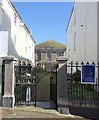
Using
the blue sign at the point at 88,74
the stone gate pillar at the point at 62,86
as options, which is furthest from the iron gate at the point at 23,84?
the blue sign at the point at 88,74

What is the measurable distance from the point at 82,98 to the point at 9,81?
9.24 ft

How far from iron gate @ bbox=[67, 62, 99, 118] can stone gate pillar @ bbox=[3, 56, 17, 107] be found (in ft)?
6.70

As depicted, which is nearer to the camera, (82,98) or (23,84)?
(82,98)

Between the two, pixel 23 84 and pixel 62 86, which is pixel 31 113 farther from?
pixel 23 84

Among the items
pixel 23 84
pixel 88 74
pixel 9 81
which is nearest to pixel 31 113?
pixel 9 81

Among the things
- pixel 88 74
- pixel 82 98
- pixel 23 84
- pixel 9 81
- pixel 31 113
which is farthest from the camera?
pixel 23 84

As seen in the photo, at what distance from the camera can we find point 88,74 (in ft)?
34.3

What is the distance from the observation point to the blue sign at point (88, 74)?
34.1ft

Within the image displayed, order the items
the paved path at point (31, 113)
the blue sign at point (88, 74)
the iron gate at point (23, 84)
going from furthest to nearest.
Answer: the iron gate at point (23, 84) < the blue sign at point (88, 74) < the paved path at point (31, 113)

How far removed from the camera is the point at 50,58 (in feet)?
213

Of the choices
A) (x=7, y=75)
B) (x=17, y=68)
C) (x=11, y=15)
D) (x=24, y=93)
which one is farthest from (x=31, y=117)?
(x=11, y=15)

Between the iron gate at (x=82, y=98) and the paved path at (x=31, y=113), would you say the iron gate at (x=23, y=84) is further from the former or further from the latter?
the iron gate at (x=82, y=98)

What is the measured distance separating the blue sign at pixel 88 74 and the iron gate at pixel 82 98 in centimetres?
25

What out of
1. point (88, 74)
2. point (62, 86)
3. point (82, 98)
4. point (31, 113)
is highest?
point (88, 74)
